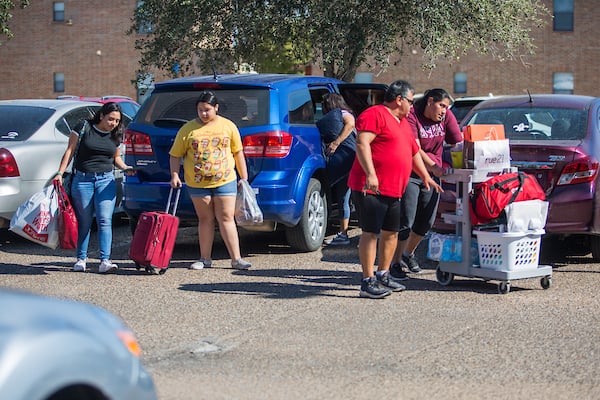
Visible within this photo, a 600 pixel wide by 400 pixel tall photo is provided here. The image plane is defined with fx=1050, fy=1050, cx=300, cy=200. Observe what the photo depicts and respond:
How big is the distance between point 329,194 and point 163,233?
Answer: 237 centimetres

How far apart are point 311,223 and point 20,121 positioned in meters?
3.51

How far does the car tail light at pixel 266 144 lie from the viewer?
33.1ft

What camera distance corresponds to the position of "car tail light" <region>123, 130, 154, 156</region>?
34.0 feet

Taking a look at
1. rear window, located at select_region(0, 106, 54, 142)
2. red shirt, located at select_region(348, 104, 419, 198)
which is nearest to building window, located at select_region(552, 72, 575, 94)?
rear window, located at select_region(0, 106, 54, 142)

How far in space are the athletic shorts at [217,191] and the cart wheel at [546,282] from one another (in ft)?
9.45

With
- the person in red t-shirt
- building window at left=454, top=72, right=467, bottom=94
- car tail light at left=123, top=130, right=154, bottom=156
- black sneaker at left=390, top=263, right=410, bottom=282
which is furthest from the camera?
building window at left=454, top=72, right=467, bottom=94

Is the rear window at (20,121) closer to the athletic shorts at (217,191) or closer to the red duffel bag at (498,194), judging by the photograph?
the athletic shorts at (217,191)

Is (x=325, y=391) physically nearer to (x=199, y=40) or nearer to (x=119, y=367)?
(x=119, y=367)

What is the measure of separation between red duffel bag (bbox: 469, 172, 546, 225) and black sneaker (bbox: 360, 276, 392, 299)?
3.52 ft

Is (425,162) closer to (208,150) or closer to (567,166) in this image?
(567,166)

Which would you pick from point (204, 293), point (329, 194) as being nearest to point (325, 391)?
point (204, 293)

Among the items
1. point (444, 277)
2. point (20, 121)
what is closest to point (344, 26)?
point (20, 121)

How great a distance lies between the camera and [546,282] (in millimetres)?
8859

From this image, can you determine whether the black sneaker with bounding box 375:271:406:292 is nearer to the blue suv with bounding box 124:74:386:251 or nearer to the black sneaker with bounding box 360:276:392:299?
the black sneaker with bounding box 360:276:392:299
